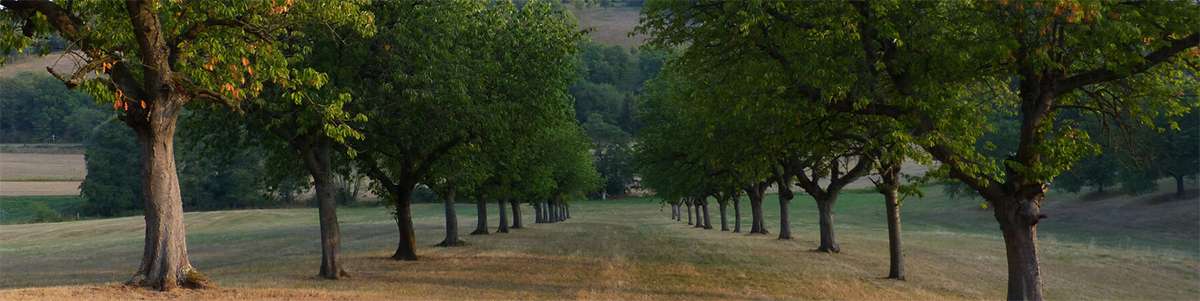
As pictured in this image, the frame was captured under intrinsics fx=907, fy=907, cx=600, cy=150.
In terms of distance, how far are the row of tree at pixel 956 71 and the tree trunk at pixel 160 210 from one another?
10.6 meters

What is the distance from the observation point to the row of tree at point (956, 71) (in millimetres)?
15805

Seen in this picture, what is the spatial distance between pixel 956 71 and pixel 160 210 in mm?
14654

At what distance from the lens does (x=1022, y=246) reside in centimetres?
1800

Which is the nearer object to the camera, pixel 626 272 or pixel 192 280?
pixel 192 280

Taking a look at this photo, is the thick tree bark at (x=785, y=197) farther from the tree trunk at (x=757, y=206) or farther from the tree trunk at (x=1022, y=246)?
the tree trunk at (x=1022, y=246)

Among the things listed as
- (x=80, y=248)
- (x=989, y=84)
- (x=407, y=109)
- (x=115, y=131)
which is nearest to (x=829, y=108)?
(x=989, y=84)

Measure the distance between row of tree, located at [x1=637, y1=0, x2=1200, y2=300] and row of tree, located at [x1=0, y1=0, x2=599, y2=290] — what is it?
6.32 metres

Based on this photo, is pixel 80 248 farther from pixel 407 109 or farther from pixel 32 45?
pixel 32 45

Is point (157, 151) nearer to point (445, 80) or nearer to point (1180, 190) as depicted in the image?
point (445, 80)

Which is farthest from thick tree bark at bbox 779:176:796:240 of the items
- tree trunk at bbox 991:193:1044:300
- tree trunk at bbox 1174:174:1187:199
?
tree trunk at bbox 1174:174:1187:199

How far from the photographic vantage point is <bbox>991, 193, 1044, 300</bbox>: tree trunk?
17.8 m

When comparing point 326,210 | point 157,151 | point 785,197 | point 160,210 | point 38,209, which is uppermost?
point 157,151

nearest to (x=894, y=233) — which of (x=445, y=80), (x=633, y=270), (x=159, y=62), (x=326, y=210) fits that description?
(x=633, y=270)

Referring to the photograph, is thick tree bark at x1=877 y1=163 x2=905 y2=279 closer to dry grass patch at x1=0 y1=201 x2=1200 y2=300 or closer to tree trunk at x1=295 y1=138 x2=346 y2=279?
dry grass patch at x1=0 y1=201 x2=1200 y2=300
